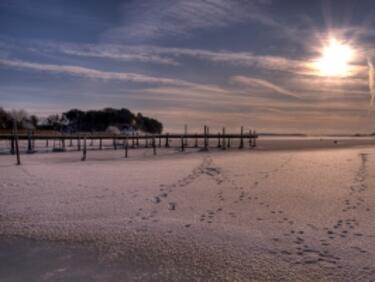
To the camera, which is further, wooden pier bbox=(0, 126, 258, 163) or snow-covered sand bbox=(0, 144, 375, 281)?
wooden pier bbox=(0, 126, 258, 163)

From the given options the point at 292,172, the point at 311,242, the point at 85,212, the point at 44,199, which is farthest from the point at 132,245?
the point at 292,172

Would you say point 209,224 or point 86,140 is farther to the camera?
point 86,140

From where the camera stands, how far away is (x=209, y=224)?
602 centimetres

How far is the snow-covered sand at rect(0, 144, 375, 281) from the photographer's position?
415cm

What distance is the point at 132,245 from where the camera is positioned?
4953 millimetres

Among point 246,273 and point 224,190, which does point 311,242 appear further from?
point 224,190

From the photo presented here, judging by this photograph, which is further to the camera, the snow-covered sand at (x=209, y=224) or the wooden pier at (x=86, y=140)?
the wooden pier at (x=86, y=140)

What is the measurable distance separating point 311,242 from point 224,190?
4370 mm

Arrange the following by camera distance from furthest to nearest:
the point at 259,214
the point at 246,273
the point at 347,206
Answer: the point at 347,206 → the point at 259,214 → the point at 246,273

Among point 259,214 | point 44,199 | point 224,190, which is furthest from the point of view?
point 224,190

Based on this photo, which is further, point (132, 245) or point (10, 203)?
point (10, 203)

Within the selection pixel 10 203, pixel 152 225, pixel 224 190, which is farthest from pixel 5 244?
pixel 224 190

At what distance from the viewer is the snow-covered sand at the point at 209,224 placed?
415cm

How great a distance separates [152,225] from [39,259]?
2129mm
